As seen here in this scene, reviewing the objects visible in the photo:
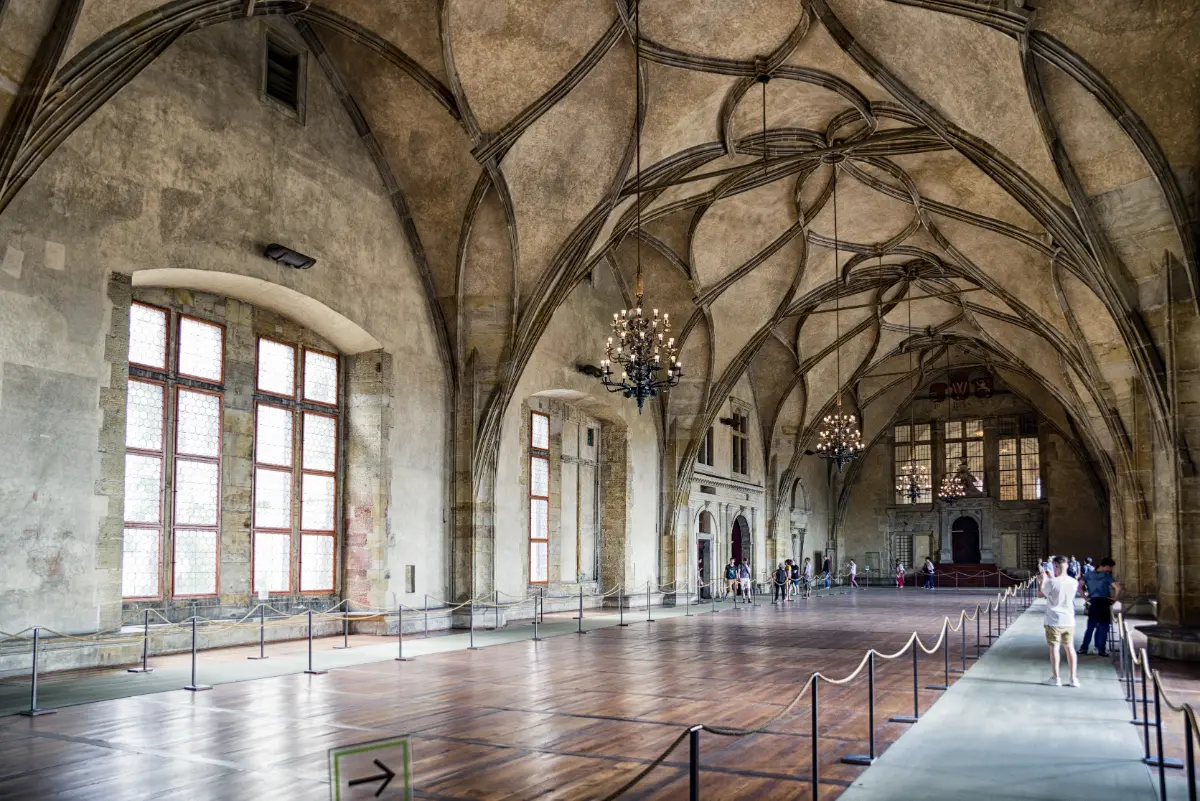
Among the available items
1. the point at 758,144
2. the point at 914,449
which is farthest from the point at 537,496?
the point at 914,449

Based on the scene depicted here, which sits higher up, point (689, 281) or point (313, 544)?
point (689, 281)

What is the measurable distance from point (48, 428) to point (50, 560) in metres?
1.42

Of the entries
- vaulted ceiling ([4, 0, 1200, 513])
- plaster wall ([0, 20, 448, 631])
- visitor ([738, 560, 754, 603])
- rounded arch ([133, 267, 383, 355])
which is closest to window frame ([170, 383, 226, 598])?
rounded arch ([133, 267, 383, 355])

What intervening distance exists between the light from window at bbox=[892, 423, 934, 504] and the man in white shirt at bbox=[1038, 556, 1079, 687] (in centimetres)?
2918

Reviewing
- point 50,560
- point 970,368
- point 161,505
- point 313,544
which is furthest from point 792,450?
point 50,560

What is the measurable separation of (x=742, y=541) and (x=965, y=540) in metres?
12.6

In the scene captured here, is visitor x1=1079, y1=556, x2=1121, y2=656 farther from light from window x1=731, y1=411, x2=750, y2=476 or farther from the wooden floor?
light from window x1=731, y1=411, x2=750, y2=476

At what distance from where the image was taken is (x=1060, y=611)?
9.62 meters

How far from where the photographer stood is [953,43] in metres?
12.2

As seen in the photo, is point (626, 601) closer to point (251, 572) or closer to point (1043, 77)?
point (251, 572)

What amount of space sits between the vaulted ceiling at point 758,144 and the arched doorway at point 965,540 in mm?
16166

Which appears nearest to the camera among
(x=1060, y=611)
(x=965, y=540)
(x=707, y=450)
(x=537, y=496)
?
(x=1060, y=611)

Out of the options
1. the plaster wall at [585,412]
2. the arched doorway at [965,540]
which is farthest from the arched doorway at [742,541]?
the arched doorway at [965,540]

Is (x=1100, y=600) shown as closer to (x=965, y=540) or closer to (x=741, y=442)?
(x=741, y=442)
